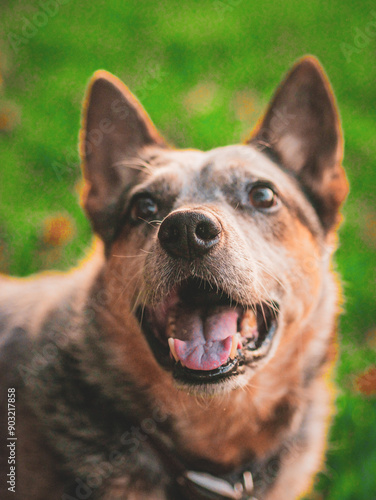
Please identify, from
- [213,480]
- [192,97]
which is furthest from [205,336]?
[192,97]

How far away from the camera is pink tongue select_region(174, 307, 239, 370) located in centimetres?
192

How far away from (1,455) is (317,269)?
1734mm

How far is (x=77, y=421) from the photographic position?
218 cm

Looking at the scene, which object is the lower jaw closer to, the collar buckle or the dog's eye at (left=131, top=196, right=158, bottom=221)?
the collar buckle

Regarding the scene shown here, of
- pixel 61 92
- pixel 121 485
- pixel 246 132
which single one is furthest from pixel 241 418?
pixel 61 92

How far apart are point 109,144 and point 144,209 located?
0.54 m

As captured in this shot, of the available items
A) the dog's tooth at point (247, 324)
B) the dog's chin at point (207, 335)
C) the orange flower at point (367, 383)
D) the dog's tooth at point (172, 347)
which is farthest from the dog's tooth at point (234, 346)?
the orange flower at point (367, 383)

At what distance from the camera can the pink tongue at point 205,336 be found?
192 centimetres

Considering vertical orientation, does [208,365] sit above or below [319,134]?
below

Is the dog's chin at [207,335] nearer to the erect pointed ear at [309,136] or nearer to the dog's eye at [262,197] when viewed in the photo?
the dog's eye at [262,197]

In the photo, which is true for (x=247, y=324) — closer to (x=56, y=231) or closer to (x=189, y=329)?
(x=189, y=329)

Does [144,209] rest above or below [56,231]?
above

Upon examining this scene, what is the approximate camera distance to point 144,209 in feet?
7.61

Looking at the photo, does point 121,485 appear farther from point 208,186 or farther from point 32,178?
point 32,178
